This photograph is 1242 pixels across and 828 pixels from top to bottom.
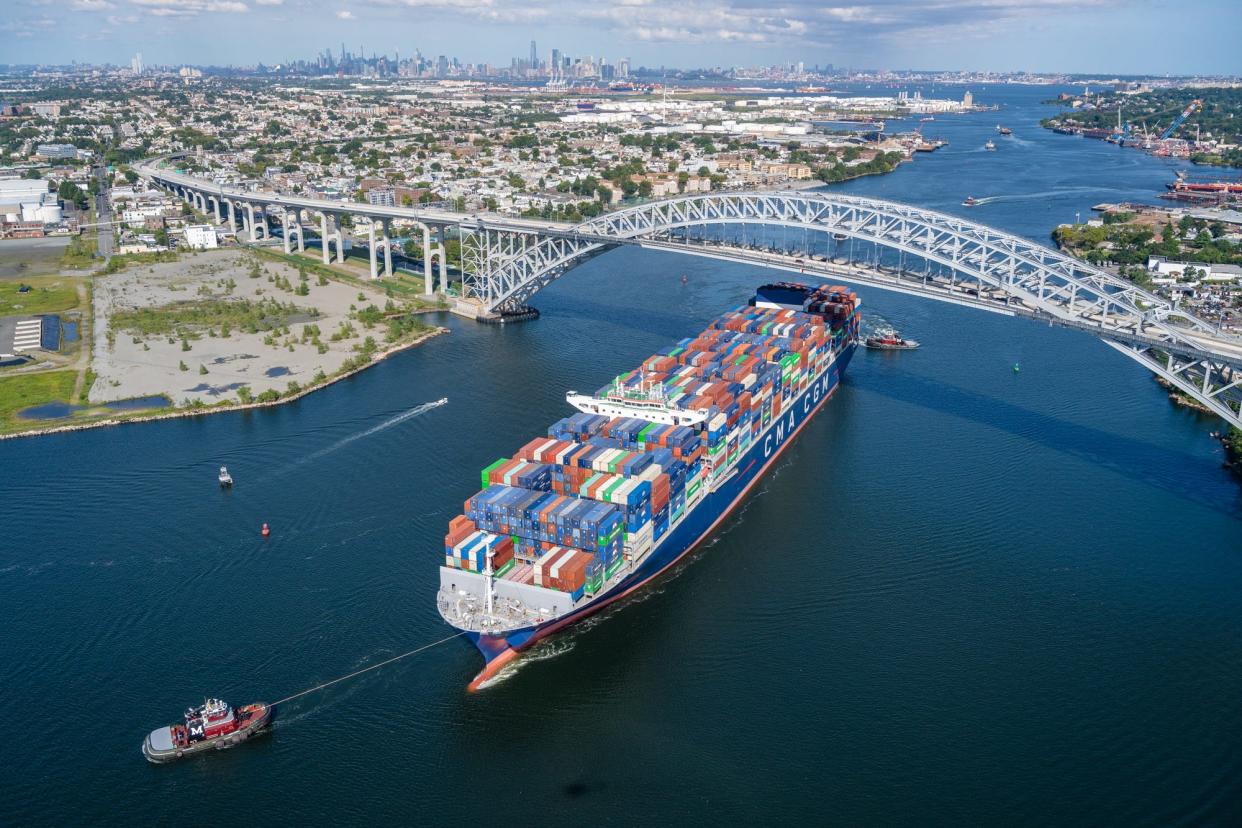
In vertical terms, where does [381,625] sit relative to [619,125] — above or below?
below

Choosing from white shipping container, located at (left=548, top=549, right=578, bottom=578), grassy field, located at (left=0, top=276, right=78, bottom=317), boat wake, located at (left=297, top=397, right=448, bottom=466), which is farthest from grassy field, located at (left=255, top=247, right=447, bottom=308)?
white shipping container, located at (left=548, top=549, right=578, bottom=578)

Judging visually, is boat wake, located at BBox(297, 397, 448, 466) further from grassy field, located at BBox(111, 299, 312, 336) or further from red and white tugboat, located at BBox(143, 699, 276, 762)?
grassy field, located at BBox(111, 299, 312, 336)

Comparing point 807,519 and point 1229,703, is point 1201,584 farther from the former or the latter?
point 807,519

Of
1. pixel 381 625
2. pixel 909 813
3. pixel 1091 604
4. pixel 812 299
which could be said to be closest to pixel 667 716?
pixel 909 813

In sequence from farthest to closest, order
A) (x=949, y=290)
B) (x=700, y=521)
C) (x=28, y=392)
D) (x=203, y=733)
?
(x=28, y=392)
(x=949, y=290)
(x=700, y=521)
(x=203, y=733)

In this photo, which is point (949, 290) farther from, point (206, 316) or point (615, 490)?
point (206, 316)

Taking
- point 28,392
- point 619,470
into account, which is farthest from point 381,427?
point 28,392
